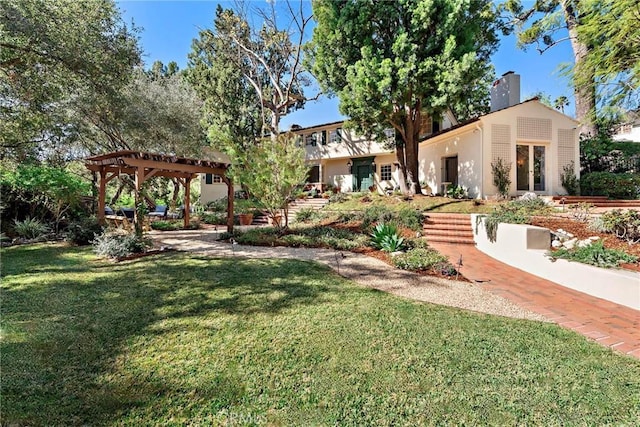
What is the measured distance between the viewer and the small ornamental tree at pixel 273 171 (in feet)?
29.4

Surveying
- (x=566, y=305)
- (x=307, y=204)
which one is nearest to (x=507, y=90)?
(x=307, y=204)

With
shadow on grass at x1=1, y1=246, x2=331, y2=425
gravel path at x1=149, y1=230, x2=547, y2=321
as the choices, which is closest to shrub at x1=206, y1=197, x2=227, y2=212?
gravel path at x1=149, y1=230, x2=547, y2=321

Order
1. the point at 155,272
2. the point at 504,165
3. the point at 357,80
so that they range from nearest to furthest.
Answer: the point at 155,272
the point at 357,80
the point at 504,165

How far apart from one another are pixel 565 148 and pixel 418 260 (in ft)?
37.3

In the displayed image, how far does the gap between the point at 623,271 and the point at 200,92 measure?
2384cm

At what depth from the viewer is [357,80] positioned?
1159cm

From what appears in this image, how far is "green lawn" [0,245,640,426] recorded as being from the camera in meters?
2.21

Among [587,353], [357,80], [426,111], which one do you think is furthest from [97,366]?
[426,111]

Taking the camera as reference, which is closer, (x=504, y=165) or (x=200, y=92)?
(x=504, y=165)

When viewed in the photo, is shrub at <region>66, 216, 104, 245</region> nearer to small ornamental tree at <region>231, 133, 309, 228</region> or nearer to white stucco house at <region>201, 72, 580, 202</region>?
small ornamental tree at <region>231, 133, 309, 228</region>

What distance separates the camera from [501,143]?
41.0 feet

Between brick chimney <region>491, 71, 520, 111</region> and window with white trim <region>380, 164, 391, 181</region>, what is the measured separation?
7.41 meters

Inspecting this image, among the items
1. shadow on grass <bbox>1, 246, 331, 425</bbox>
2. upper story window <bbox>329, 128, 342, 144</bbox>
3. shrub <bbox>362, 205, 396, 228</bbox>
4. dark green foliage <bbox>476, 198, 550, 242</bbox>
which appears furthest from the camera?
upper story window <bbox>329, 128, 342, 144</bbox>

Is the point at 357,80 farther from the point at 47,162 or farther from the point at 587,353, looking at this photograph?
the point at 47,162
